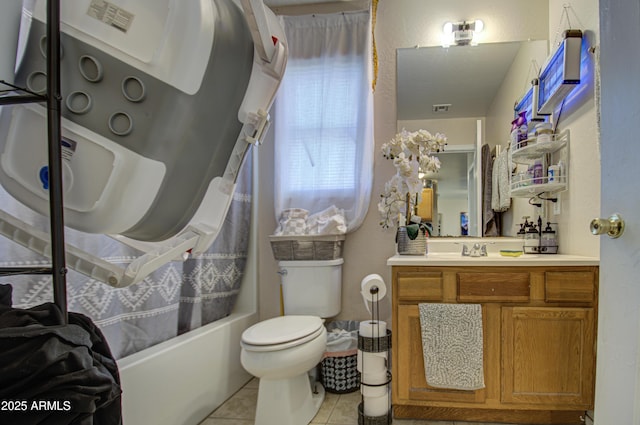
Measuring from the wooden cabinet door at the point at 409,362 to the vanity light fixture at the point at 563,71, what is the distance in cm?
139

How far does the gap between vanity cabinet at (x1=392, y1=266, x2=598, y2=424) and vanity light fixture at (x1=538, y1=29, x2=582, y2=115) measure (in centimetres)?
94

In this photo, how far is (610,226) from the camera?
0.69m

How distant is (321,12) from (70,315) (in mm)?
2426

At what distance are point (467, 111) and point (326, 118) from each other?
0.94 m

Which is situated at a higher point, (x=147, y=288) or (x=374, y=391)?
(x=147, y=288)

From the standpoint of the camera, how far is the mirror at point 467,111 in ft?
7.52

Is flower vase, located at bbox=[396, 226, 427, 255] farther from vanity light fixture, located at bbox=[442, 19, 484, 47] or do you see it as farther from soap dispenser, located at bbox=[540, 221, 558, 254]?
vanity light fixture, located at bbox=[442, 19, 484, 47]

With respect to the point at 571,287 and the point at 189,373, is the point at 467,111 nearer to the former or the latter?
the point at 571,287

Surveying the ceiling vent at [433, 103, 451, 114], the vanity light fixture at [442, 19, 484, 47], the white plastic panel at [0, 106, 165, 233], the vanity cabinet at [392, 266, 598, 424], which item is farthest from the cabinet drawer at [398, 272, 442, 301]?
the vanity light fixture at [442, 19, 484, 47]

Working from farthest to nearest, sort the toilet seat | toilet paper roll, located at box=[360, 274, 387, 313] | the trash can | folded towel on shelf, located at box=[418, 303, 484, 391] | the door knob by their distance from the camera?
1. the trash can
2. toilet paper roll, located at box=[360, 274, 387, 313]
3. folded towel on shelf, located at box=[418, 303, 484, 391]
4. the toilet seat
5. the door knob

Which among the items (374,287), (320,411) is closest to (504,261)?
(374,287)

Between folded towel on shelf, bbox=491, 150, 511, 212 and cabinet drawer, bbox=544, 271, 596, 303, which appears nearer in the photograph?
cabinet drawer, bbox=544, 271, 596, 303

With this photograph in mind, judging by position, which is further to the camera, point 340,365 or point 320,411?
point 340,365

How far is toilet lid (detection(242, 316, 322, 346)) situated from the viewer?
5.24 ft
